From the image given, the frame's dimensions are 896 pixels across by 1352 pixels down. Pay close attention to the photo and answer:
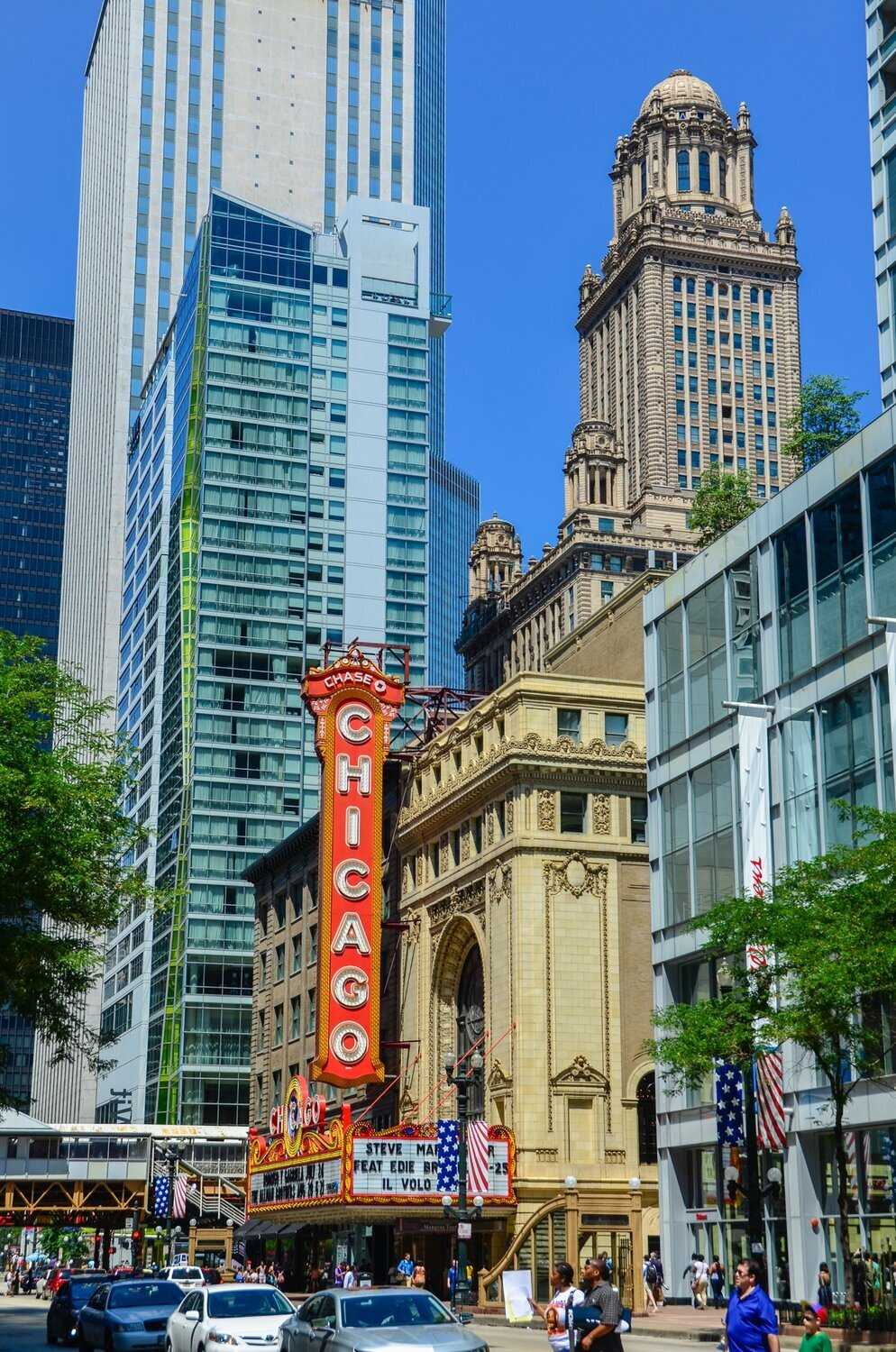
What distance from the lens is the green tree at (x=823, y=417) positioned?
74.6 m

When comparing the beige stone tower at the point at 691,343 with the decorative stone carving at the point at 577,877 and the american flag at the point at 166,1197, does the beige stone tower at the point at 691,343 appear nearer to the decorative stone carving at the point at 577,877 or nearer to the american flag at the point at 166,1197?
the american flag at the point at 166,1197

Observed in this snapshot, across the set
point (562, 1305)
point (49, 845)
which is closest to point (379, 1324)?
point (562, 1305)

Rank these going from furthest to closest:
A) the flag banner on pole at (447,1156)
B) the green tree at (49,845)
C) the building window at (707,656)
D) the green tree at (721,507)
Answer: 1. the green tree at (721,507)
2. the flag banner on pole at (447,1156)
3. the building window at (707,656)
4. the green tree at (49,845)

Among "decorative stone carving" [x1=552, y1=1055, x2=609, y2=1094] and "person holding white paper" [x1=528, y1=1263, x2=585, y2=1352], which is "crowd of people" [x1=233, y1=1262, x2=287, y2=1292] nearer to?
"decorative stone carving" [x1=552, y1=1055, x2=609, y2=1094]

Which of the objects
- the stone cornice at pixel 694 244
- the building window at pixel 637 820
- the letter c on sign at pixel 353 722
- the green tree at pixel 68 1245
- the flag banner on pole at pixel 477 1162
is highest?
the stone cornice at pixel 694 244

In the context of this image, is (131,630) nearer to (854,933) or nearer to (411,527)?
(411,527)

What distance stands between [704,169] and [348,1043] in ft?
410

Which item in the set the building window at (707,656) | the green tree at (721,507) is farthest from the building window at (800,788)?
the green tree at (721,507)

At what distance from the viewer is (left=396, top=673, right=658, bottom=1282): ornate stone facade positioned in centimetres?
Result: 6481

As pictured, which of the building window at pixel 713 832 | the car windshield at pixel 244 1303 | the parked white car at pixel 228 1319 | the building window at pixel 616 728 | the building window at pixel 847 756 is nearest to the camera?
the parked white car at pixel 228 1319

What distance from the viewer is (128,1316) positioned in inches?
1416

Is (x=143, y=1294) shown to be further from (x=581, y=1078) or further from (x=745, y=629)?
(x=581, y=1078)

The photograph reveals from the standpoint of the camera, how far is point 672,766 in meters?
54.9

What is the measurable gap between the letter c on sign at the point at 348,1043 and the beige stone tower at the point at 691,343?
85.9 metres
